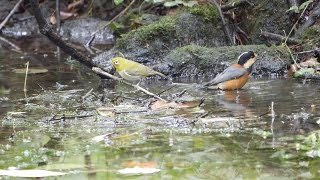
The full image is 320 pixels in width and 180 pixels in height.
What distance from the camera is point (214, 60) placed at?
7.51 meters

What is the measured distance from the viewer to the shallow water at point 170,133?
142 inches

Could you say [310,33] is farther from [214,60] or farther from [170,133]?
[170,133]

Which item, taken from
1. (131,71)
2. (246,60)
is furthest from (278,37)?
(131,71)

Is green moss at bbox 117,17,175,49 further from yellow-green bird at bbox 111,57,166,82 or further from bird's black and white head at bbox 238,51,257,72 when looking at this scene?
bird's black and white head at bbox 238,51,257,72

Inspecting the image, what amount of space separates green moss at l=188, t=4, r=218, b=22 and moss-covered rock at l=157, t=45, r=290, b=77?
90 centimetres

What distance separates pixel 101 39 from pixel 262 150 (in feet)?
25.5

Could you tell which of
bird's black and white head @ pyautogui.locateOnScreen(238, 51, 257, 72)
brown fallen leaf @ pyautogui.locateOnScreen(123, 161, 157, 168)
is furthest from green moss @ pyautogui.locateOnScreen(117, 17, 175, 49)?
brown fallen leaf @ pyautogui.locateOnScreen(123, 161, 157, 168)

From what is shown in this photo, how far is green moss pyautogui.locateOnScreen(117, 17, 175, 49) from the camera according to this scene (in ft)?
27.6

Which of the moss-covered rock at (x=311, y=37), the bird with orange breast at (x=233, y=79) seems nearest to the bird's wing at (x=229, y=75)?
the bird with orange breast at (x=233, y=79)

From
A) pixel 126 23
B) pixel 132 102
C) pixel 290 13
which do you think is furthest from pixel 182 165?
pixel 126 23

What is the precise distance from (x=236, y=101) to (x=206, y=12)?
119 inches

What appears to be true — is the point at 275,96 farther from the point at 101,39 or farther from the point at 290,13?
the point at 101,39

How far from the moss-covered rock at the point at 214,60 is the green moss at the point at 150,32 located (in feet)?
2.55

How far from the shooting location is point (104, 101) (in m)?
5.84
